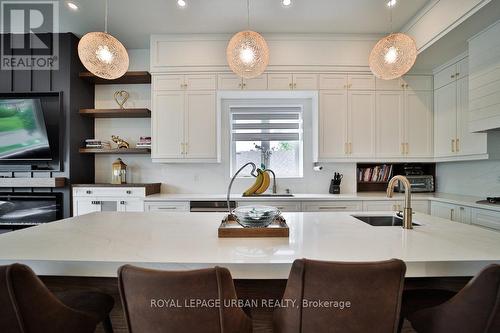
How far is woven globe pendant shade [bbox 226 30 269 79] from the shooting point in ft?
5.60

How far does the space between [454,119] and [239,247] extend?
3.42 m

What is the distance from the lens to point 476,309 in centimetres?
77

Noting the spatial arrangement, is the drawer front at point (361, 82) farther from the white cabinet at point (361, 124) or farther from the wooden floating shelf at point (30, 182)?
the wooden floating shelf at point (30, 182)

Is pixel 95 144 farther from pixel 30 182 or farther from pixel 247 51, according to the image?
pixel 247 51

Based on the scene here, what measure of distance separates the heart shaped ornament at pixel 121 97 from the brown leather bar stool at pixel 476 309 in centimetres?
411

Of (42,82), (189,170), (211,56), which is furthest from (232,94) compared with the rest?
(42,82)

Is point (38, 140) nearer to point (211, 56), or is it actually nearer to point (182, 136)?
point (182, 136)

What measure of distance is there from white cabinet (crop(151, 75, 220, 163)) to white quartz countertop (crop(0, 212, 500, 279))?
1826 mm

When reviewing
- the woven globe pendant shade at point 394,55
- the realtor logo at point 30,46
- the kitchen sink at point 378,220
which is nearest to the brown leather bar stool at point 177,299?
the kitchen sink at point 378,220

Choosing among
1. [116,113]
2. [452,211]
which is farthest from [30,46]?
[452,211]

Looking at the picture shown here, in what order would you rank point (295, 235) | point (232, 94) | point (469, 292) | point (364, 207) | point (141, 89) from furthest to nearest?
point (141, 89)
point (232, 94)
point (364, 207)
point (295, 235)
point (469, 292)

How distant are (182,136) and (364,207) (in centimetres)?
264

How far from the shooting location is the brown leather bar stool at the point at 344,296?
682mm

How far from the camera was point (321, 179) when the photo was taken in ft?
11.7
